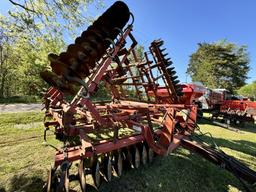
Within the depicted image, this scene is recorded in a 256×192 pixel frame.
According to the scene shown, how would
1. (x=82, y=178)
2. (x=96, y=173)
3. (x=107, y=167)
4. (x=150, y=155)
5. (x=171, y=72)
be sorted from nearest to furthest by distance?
(x=82, y=178), (x=96, y=173), (x=107, y=167), (x=150, y=155), (x=171, y=72)

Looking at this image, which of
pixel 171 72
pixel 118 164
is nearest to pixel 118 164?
pixel 118 164

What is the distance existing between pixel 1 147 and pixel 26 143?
0.56 meters

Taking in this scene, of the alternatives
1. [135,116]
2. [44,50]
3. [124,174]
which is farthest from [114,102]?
[44,50]

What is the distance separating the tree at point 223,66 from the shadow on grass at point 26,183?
1287 inches

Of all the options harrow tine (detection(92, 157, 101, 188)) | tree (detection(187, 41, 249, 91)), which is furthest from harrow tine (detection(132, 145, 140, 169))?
tree (detection(187, 41, 249, 91))

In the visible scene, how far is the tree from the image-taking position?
32.1m

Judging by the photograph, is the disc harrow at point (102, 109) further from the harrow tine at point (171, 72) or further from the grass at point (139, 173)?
the grass at point (139, 173)

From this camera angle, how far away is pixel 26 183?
9.88 ft

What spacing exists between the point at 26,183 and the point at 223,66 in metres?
36.1

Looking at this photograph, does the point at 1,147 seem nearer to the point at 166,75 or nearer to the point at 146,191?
the point at 146,191

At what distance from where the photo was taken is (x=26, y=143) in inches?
191

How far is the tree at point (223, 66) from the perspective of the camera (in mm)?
32094

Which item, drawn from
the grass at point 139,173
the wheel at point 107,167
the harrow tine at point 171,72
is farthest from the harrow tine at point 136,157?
the harrow tine at point 171,72

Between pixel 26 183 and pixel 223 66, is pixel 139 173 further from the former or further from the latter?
pixel 223 66
